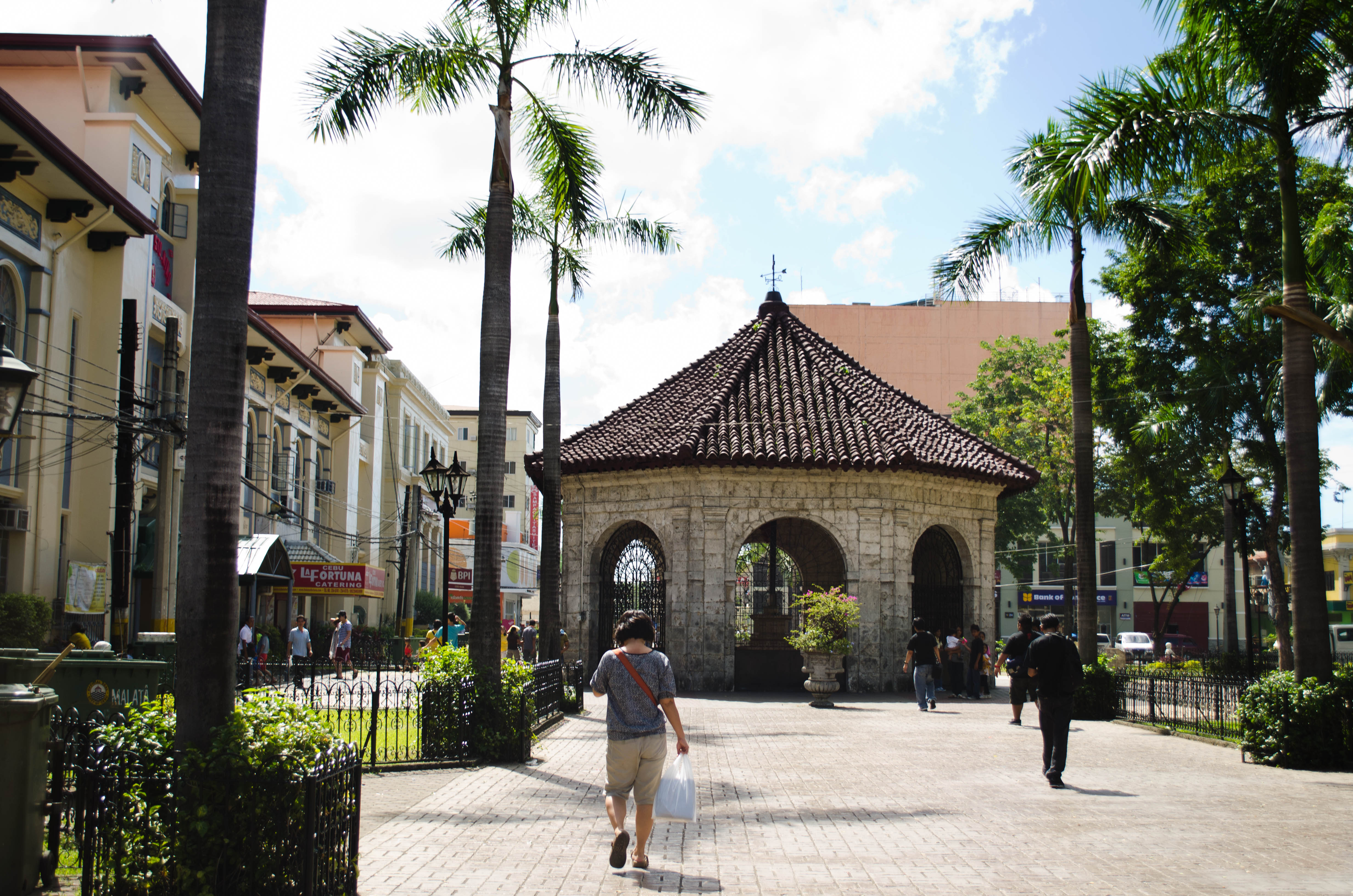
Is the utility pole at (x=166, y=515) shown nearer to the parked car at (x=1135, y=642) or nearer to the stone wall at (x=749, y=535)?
the stone wall at (x=749, y=535)

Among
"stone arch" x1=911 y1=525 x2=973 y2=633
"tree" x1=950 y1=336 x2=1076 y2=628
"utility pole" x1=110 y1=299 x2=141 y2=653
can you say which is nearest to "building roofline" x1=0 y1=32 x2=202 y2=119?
"utility pole" x1=110 y1=299 x2=141 y2=653

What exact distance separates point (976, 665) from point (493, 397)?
1475 centimetres

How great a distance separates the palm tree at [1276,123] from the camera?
13.3 m

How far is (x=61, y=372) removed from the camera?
22.6 metres

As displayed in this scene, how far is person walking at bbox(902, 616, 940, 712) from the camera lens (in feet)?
69.6

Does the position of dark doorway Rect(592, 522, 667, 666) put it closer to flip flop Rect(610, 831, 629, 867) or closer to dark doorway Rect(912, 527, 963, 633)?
dark doorway Rect(912, 527, 963, 633)

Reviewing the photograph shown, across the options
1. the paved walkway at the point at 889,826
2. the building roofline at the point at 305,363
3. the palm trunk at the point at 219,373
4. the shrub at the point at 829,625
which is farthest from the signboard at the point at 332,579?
the palm trunk at the point at 219,373

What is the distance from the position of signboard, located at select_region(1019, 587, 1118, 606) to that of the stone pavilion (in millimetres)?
38439

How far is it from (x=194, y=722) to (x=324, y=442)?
40.7 m

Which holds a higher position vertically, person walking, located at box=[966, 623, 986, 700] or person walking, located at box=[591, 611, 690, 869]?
person walking, located at box=[591, 611, 690, 869]

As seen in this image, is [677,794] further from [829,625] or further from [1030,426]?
[1030,426]

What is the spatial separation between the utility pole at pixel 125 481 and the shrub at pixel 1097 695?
16.1m

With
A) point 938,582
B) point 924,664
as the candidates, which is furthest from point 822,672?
point 938,582

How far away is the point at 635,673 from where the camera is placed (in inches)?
308
